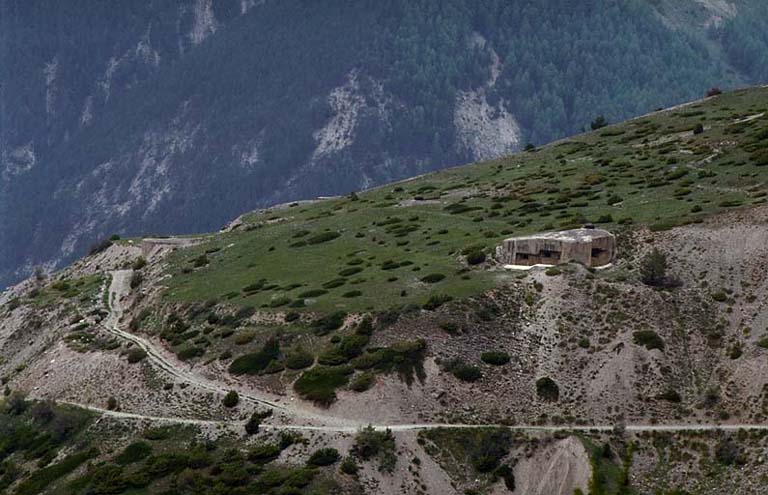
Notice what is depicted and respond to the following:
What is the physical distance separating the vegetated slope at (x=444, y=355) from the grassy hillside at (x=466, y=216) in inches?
20.3

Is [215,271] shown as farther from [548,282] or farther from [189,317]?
[548,282]

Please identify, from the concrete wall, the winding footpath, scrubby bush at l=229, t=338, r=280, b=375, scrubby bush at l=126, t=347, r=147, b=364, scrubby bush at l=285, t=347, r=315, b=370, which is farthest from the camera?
scrubby bush at l=126, t=347, r=147, b=364

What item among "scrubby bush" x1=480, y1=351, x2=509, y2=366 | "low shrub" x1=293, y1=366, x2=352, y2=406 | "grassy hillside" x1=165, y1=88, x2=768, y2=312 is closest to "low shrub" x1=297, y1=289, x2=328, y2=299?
"grassy hillside" x1=165, y1=88, x2=768, y2=312

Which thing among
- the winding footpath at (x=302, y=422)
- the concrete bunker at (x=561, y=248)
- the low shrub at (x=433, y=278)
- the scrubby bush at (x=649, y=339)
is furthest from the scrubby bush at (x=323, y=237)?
the scrubby bush at (x=649, y=339)

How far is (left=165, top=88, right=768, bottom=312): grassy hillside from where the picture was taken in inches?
4306

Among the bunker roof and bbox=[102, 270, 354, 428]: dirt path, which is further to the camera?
the bunker roof

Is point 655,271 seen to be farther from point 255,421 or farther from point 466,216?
point 466,216

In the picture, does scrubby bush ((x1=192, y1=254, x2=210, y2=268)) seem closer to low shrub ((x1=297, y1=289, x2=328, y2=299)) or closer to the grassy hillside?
the grassy hillside

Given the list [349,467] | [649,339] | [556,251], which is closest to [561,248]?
[556,251]

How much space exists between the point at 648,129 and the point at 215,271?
7161 cm

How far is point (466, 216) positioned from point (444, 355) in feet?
145

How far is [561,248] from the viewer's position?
10544 cm

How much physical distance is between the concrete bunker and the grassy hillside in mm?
3216

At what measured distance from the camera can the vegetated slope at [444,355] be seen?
8219 cm
